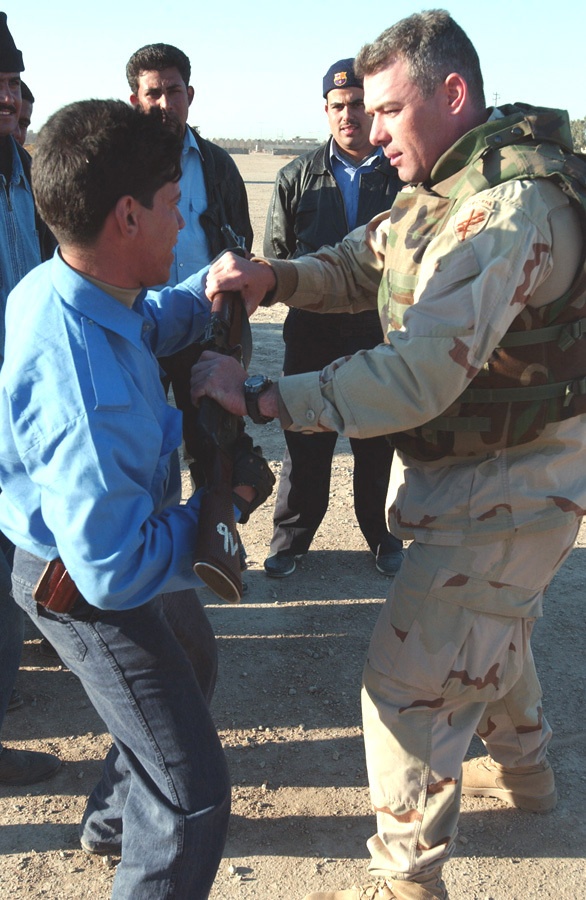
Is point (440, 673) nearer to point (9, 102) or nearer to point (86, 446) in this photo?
point (86, 446)

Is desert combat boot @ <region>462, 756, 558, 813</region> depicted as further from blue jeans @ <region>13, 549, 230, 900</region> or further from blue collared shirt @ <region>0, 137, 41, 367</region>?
blue collared shirt @ <region>0, 137, 41, 367</region>

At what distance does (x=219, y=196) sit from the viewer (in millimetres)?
4680

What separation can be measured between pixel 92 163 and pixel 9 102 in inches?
86.3

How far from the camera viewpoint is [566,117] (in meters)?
2.64

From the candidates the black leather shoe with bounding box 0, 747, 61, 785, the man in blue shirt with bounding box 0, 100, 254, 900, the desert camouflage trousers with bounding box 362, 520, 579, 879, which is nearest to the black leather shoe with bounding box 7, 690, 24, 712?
the black leather shoe with bounding box 0, 747, 61, 785

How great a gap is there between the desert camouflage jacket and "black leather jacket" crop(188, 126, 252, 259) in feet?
6.70

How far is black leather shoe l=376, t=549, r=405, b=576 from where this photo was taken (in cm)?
489

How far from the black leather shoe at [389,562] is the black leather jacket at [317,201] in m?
1.75

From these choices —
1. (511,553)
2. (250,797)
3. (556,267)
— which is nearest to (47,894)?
(250,797)

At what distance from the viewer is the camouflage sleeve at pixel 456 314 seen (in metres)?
2.28

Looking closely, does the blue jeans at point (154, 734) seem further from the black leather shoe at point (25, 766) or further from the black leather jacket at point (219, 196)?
the black leather jacket at point (219, 196)

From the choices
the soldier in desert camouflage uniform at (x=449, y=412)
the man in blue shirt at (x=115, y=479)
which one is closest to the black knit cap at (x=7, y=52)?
the soldier in desert camouflage uniform at (x=449, y=412)

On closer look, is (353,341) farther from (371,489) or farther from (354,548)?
(354,548)

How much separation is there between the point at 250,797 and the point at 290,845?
0.91 feet
